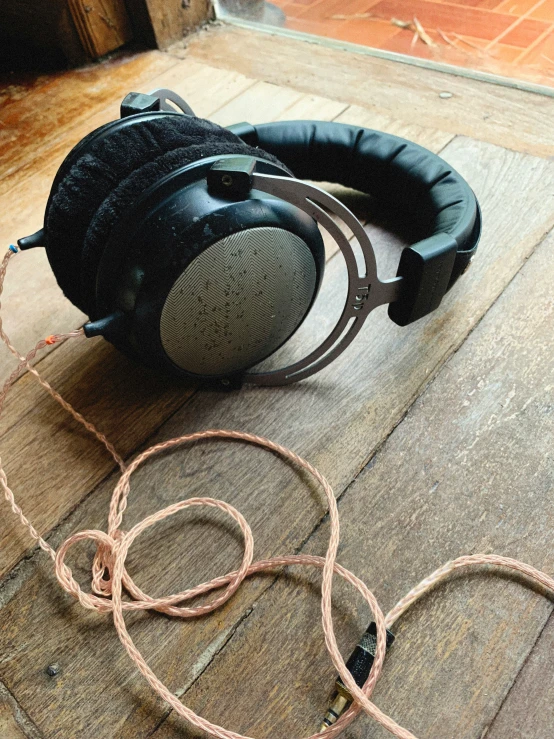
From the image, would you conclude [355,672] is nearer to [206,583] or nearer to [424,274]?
[206,583]

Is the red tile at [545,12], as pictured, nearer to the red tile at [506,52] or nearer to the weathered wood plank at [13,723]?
the red tile at [506,52]

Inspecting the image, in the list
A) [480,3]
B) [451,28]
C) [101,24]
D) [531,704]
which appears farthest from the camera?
[480,3]

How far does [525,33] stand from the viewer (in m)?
1.66

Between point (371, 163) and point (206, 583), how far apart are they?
626 millimetres

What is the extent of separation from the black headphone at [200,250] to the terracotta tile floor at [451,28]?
3.21 ft

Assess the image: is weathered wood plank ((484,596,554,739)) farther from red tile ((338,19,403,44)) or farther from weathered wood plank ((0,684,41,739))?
red tile ((338,19,403,44))

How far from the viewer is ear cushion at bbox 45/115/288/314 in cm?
62

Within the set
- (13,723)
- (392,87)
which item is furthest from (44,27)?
(13,723)

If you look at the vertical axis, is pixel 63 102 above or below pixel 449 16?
above

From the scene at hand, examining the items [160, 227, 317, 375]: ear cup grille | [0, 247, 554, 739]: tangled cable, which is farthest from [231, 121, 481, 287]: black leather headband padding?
[0, 247, 554, 739]: tangled cable

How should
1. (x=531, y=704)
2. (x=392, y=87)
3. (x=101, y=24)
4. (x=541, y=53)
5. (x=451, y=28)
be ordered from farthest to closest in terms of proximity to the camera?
(x=451, y=28)
(x=541, y=53)
(x=101, y=24)
(x=392, y=87)
(x=531, y=704)

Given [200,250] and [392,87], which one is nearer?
[200,250]

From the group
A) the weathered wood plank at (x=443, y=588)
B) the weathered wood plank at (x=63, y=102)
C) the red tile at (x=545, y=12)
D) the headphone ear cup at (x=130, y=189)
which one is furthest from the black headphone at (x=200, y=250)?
the red tile at (x=545, y=12)

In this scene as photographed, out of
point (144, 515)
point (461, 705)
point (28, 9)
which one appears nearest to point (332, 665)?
point (461, 705)
